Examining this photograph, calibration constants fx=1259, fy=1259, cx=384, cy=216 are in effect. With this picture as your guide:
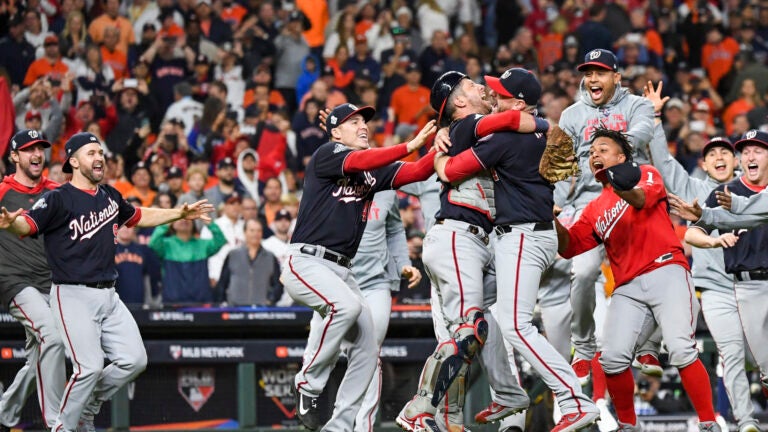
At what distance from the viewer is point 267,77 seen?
648 inches

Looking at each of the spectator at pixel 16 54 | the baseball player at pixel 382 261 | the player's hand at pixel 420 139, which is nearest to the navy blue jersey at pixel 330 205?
the player's hand at pixel 420 139

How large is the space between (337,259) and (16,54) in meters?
8.71

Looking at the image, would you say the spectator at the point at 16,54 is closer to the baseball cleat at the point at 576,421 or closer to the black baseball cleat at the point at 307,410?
the black baseball cleat at the point at 307,410

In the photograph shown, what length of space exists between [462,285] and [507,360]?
29.1 inches

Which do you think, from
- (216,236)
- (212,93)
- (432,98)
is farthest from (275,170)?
(432,98)

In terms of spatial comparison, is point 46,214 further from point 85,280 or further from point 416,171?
point 416,171

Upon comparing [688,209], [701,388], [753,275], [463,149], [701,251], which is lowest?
[701,388]

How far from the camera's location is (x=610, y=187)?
8.79 meters

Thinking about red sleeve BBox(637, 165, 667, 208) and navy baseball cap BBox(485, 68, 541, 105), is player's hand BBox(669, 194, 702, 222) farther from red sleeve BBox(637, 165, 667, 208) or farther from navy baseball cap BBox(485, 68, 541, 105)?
navy baseball cap BBox(485, 68, 541, 105)

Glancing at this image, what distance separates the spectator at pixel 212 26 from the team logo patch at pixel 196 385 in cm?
726

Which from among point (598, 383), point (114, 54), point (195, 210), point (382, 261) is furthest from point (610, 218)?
point (114, 54)

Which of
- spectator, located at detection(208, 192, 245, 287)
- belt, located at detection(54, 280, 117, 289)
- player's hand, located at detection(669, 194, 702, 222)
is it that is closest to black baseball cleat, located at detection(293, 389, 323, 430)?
belt, located at detection(54, 280, 117, 289)

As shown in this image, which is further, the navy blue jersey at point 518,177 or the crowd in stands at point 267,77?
the crowd in stands at point 267,77

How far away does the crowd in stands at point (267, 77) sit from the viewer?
13.7 meters
